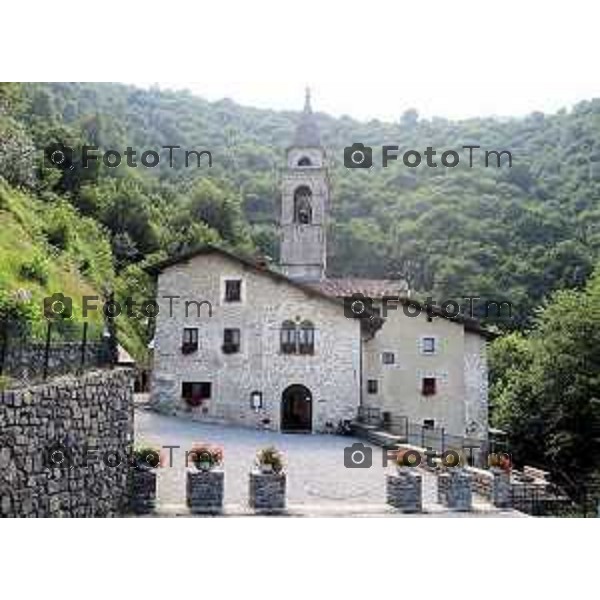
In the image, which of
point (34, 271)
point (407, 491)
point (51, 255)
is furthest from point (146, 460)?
point (51, 255)

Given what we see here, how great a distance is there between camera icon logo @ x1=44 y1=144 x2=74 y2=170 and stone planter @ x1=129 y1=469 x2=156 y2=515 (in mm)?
18771

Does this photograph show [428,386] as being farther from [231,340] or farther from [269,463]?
[269,463]

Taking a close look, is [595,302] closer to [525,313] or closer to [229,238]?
[525,313]

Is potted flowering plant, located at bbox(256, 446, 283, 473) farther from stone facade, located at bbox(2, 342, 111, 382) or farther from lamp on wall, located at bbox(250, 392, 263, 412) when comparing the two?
lamp on wall, located at bbox(250, 392, 263, 412)

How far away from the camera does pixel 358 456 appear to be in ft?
47.0

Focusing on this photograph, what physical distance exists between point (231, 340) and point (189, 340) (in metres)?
0.97

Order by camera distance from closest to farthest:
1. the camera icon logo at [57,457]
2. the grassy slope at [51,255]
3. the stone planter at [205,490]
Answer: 1. the camera icon logo at [57,457]
2. the stone planter at [205,490]
3. the grassy slope at [51,255]

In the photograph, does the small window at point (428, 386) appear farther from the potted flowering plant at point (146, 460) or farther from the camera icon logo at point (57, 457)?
the camera icon logo at point (57, 457)

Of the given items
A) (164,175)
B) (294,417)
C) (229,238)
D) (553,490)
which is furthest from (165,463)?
(164,175)

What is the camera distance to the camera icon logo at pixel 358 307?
62.2ft

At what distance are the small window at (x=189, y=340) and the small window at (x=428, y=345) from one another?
5.44 meters

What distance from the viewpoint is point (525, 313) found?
25.3 meters

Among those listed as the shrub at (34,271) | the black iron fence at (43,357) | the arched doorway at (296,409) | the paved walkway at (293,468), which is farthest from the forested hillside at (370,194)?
the black iron fence at (43,357)

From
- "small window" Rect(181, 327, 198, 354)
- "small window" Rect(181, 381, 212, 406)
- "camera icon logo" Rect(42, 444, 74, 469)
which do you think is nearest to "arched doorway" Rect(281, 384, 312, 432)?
"small window" Rect(181, 381, 212, 406)
